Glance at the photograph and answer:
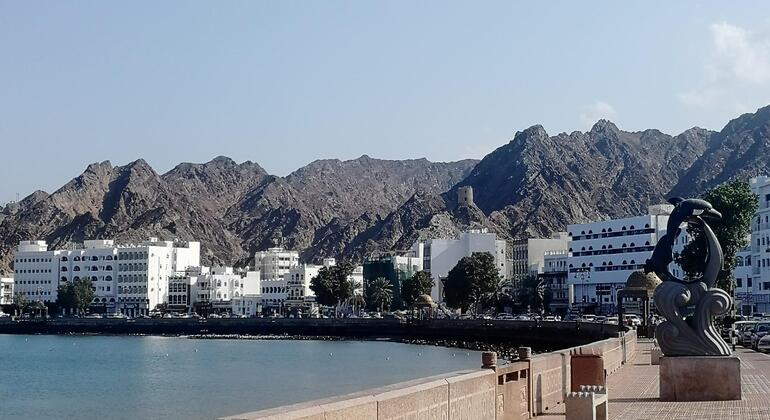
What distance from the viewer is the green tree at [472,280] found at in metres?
135

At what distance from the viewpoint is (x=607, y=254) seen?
138m

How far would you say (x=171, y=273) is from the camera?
188 meters

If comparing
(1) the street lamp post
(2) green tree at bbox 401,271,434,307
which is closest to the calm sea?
(2) green tree at bbox 401,271,434,307


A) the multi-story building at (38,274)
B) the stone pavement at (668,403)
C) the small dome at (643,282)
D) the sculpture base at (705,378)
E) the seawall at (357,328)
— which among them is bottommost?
the seawall at (357,328)

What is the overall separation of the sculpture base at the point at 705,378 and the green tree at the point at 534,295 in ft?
437

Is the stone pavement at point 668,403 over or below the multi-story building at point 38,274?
below

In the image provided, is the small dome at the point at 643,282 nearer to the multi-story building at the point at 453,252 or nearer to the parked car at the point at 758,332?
the parked car at the point at 758,332

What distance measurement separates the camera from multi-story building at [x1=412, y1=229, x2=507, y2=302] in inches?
6934

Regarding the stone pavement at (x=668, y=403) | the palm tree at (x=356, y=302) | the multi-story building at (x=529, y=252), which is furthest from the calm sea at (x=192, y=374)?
the multi-story building at (x=529, y=252)

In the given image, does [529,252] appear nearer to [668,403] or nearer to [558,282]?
[558,282]

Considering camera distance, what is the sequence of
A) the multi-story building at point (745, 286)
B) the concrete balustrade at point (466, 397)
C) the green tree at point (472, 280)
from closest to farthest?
the concrete balustrade at point (466, 397), the multi-story building at point (745, 286), the green tree at point (472, 280)

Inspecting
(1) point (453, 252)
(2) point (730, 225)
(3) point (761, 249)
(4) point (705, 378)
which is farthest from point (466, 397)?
(1) point (453, 252)

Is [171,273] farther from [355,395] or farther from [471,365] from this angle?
[355,395]

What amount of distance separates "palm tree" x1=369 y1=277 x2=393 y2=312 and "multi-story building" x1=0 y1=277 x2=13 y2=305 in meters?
68.8
